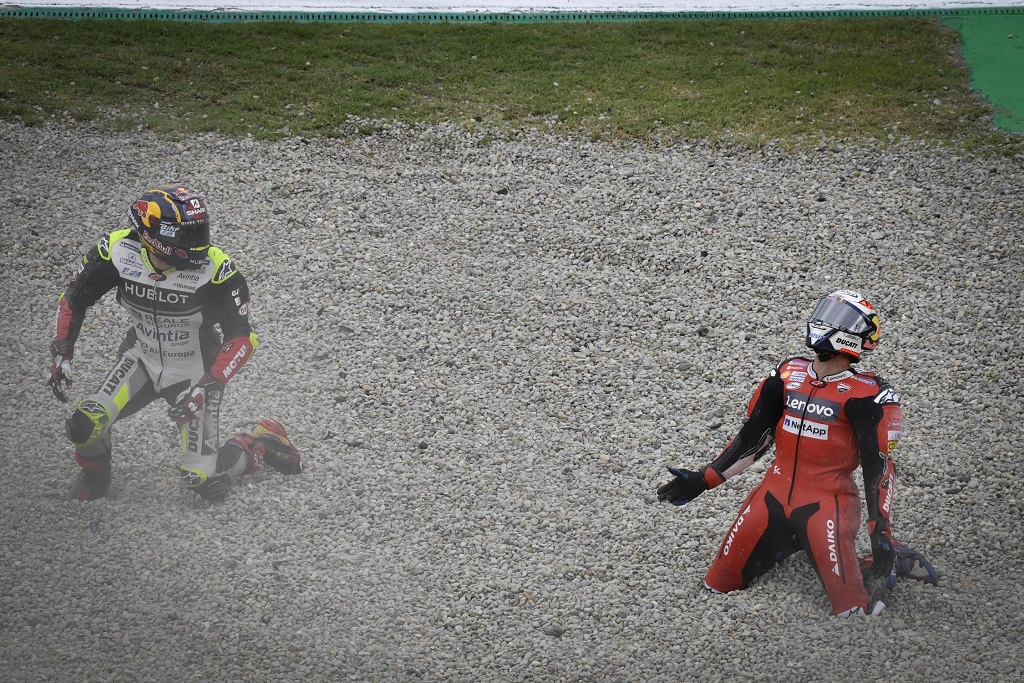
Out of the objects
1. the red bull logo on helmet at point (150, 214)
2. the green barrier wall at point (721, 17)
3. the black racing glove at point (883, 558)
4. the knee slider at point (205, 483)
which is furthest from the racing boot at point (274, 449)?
the green barrier wall at point (721, 17)

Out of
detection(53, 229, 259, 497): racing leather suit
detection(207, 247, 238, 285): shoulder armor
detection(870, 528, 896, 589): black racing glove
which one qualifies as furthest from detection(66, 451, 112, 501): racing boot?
detection(870, 528, 896, 589): black racing glove

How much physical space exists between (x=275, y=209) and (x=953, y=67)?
30.7 ft

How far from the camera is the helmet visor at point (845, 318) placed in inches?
215

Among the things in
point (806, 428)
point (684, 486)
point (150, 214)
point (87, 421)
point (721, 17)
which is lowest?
point (684, 486)

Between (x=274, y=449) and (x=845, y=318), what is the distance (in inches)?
168

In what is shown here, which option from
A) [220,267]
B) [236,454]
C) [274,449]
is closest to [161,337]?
[220,267]

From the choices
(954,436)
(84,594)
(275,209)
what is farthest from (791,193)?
(84,594)

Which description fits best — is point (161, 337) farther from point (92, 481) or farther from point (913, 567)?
point (913, 567)

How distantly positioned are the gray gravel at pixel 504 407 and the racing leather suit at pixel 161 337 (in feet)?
1.92

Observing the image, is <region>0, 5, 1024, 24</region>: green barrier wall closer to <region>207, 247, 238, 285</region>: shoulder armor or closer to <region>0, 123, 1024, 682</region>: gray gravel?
<region>0, 123, 1024, 682</region>: gray gravel

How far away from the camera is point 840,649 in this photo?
5.57 meters

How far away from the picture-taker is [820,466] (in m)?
5.65

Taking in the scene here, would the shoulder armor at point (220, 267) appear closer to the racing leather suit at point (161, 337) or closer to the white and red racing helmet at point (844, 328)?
the racing leather suit at point (161, 337)

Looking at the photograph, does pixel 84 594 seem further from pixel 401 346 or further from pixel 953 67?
pixel 953 67
